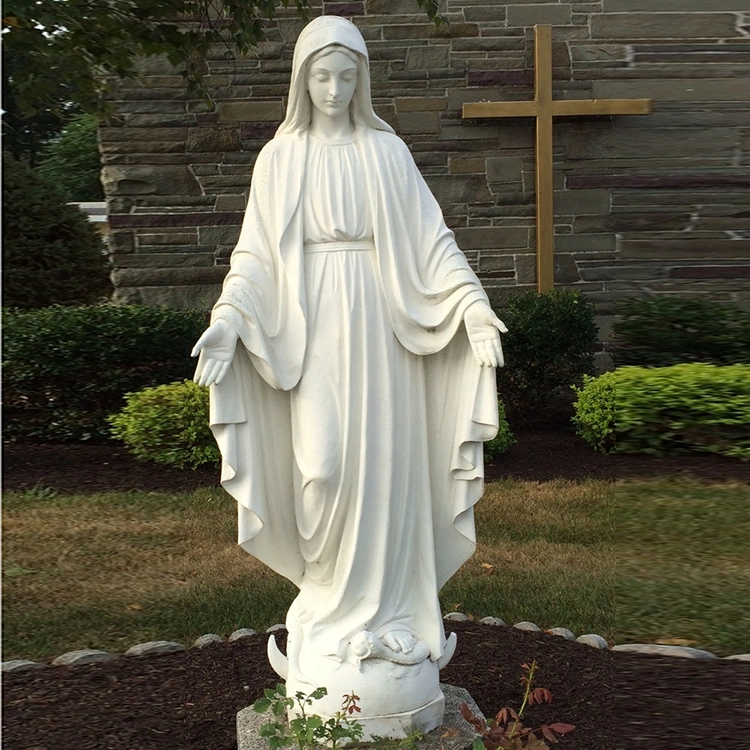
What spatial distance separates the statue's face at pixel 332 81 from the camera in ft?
12.1

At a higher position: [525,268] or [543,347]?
[525,268]

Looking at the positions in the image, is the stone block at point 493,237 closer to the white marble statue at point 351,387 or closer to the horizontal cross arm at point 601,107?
the horizontal cross arm at point 601,107

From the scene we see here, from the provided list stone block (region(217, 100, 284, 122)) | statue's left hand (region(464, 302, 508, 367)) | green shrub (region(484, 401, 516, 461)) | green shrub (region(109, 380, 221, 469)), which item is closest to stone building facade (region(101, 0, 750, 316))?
stone block (region(217, 100, 284, 122))

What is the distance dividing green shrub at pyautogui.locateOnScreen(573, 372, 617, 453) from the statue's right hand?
18.4 ft

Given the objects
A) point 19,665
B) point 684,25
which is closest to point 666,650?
point 684,25

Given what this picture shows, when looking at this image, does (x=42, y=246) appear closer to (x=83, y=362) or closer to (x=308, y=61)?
(x=83, y=362)

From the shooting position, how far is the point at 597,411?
8883 mm

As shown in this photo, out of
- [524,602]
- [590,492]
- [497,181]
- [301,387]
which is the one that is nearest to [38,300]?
[497,181]

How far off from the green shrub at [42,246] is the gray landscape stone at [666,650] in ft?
23.4

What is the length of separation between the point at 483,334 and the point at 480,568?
10.4ft

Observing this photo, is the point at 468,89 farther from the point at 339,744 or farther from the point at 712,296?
the point at 339,744

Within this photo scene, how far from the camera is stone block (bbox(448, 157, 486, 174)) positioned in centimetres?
993

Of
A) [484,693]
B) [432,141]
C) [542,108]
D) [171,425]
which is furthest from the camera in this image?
[432,141]

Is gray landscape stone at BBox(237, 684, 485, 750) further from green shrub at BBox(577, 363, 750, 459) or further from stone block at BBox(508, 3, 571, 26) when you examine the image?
stone block at BBox(508, 3, 571, 26)
